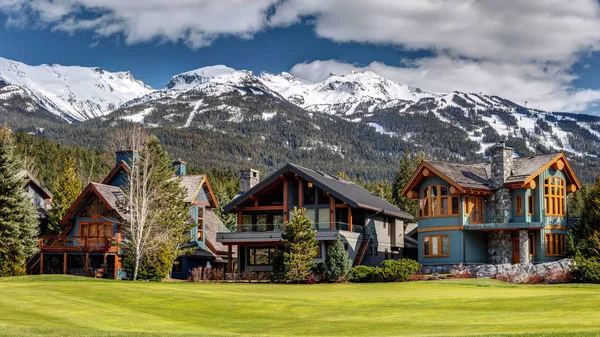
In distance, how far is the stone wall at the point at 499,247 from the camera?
50031 millimetres

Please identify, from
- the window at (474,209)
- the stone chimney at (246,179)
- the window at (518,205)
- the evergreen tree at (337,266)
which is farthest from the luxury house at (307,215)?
the window at (518,205)

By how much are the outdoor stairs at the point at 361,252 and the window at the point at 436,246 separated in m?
4.08

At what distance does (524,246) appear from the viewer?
47938mm

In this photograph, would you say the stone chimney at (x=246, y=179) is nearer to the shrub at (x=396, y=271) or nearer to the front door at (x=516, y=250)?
the shrub at (x=396, y=271)

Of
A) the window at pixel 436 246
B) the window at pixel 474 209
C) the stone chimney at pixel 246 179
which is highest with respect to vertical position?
the stone chimney at pixel 246 179

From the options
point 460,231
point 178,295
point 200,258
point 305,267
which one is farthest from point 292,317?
point 200,258

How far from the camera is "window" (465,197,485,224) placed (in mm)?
50253

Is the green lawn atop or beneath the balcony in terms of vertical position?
beneath

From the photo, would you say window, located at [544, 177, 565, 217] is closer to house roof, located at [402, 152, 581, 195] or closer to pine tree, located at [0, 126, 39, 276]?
house roof, located at [402, 152, 581, 195]

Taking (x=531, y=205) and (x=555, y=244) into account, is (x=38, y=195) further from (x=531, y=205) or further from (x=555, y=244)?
(x=555, y=244)

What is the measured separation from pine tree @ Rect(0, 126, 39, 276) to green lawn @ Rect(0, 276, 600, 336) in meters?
14.8

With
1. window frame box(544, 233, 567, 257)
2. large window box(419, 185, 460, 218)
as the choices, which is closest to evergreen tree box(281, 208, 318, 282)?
large window box(419, 185, 460, 218)

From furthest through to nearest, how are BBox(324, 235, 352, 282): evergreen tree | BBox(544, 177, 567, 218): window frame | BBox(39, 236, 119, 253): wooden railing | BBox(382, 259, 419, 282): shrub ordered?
1. BBox(39, 236, 119, 253): wooden railing
2. BBox(544, 177, 567, 218): window frame
3. BBox(324, 235, 352, 282): evergreen tree
4. BBox(382, 259, 419, 282): shrub

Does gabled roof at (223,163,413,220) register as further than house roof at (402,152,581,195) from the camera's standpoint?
Yes
